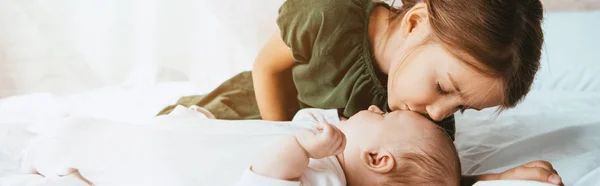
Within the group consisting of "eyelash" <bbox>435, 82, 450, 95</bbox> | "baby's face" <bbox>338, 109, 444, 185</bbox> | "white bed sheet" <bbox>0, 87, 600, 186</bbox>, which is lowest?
"white bed sheet" <bbox>0, 87, 600, 186</bbox>

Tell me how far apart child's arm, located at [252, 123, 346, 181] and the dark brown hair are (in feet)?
0.48

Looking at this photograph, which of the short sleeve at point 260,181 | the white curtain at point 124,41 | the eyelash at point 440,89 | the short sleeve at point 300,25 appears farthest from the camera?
the white curtain at point 124,41

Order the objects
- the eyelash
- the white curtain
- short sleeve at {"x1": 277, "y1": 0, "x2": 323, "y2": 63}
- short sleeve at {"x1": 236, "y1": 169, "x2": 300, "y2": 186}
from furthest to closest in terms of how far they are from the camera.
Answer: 1. the white curtain
2. short sleeve at {"x1": 277, "y1": 0, "x2": 323, "y2": 63}
3. the eyelash
4. short sleeve at {"x1": 236, "y1": 169, "x2": 300, "y2": 186}

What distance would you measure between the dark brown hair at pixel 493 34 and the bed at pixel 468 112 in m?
0.11

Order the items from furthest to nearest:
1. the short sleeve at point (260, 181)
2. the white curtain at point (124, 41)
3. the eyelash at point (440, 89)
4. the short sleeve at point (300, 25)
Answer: the white curtain at point (124, 41)
the short sleeve at point (300, 25)
the eyelash at point (440, 89)
the short sleeve at point (260, 181)

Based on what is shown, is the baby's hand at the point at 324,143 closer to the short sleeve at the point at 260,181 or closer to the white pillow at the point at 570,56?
the short sleeve at the point at 260,181

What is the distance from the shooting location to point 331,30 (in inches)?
26.7

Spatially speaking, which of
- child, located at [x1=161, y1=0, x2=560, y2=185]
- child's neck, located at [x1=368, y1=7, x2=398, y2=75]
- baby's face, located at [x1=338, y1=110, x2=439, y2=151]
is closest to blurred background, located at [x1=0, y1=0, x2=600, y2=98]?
child, located at [x1=161, y1=0, x2=560, y2=185]

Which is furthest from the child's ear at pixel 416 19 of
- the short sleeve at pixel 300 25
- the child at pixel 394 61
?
the short sleeve at pixel 300 25

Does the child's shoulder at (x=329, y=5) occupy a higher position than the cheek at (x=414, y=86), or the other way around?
the child's shoulder at (x=329, y=5)

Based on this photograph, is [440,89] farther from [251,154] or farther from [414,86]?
[251,154]

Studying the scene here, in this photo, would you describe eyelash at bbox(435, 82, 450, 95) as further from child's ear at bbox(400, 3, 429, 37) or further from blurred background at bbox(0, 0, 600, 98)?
blurred background at bbox(0, 0, 600, 98)

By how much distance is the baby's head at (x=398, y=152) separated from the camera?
50 centimetres

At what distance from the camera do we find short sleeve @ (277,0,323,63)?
69 cm
